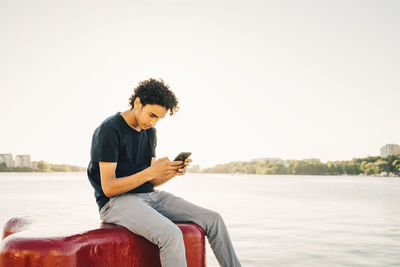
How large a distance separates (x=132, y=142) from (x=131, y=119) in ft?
0.66

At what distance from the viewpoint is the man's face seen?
359 cm

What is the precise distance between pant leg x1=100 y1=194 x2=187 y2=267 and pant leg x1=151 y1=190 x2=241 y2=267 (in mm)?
396

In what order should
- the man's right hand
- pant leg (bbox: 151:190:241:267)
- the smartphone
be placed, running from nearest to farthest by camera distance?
1. the man's right hand
2. the smartphone
3. pant leg (bbox: 151:190:241:267)

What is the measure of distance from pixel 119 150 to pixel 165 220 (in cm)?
72

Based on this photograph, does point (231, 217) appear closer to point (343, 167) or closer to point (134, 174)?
point (134, 174)

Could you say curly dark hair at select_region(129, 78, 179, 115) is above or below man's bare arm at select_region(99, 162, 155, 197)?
above

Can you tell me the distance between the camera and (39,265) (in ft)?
9.74

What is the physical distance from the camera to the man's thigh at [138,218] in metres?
3.21

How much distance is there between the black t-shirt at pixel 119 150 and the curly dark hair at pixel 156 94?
0.87 feet

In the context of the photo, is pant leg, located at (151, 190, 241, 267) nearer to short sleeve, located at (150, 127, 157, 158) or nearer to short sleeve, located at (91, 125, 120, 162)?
short sleeve, located at (150, 127, 157, 158)

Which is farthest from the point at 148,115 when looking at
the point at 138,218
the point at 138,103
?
the point at 138,218

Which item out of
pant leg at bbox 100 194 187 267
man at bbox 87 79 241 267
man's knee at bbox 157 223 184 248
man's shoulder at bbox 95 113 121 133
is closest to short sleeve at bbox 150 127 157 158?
man at bbox 87 79 241 267

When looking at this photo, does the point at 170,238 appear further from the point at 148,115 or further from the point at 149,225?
the point at 148,115

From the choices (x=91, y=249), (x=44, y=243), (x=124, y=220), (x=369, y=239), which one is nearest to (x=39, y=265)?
(x=44, y=243)
